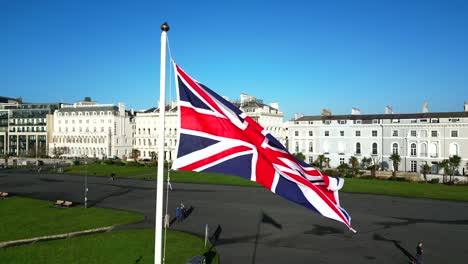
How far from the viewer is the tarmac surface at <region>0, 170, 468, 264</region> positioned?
24.0 m

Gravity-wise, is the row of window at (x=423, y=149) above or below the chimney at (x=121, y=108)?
below

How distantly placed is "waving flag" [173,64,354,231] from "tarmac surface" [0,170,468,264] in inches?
455

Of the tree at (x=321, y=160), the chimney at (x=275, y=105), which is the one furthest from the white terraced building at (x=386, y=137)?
the chimney at (x=275, y=105)

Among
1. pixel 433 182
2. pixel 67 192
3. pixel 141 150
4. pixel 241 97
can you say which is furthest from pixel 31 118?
pixel 433 182

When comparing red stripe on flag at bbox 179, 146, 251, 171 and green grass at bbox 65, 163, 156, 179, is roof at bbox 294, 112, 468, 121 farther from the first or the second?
red stripe on flag at bbox 179, 146, 251, 171

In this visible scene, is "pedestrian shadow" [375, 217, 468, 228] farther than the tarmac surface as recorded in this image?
Yes

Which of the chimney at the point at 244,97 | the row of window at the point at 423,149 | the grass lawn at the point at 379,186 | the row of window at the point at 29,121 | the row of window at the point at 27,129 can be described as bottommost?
Answer: the grass lawn at the point at 379,186

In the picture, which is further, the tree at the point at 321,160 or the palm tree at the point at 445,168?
the tree at the point at 321,160

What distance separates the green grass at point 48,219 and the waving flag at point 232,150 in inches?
797

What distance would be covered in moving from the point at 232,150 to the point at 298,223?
2148cm

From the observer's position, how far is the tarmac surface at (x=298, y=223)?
24.0 m

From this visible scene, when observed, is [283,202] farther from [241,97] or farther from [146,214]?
[241,97]

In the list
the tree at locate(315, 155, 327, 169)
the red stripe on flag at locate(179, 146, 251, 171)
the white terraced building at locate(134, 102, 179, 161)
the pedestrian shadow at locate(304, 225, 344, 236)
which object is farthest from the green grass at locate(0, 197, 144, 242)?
the white terraced building at locate(134, 102, 179, 161)

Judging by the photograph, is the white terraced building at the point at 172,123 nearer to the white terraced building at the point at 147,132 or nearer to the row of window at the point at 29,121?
the white terraced building at the point at 147,132
